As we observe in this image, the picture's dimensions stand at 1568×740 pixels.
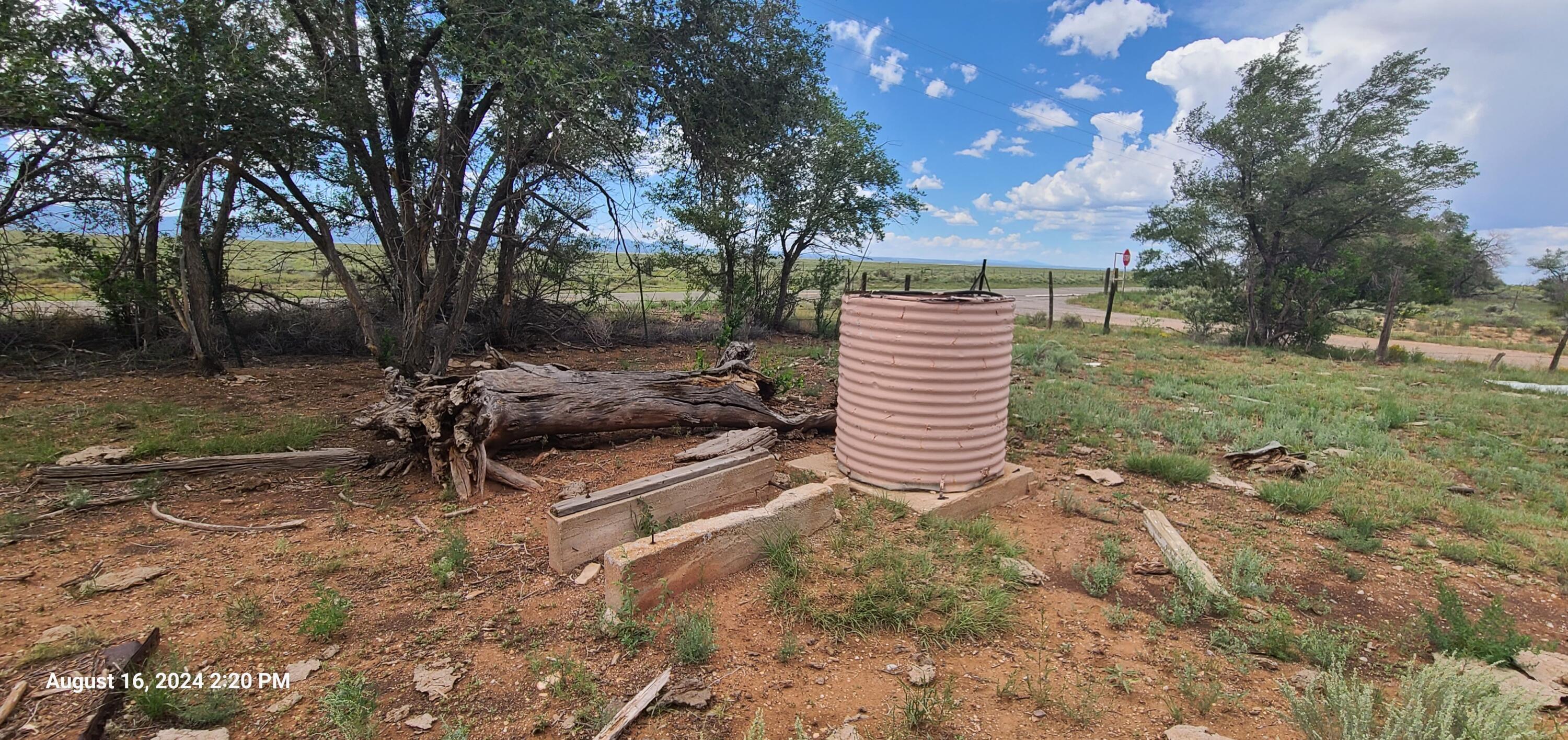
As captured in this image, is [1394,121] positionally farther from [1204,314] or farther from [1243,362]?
[1243,362]

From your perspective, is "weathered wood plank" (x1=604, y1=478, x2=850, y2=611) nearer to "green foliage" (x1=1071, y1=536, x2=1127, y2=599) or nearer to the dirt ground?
the dirt ground

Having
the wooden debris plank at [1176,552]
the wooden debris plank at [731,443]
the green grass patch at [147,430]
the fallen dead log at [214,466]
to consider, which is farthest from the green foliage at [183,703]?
the wooden debris plank at [1176,552]

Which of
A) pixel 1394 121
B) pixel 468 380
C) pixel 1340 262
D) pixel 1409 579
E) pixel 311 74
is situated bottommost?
pixel 1409 579

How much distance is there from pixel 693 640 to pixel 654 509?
1066 mm

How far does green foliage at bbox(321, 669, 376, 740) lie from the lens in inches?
76.9

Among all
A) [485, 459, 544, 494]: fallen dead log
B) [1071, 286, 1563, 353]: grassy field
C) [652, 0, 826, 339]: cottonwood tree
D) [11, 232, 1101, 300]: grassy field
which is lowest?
[485, 459, 544, 494]: fallen dead log

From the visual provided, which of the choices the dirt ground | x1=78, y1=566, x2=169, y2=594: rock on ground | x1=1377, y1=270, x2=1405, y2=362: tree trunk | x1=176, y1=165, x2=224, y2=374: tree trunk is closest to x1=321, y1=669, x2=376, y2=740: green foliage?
the dirt ground

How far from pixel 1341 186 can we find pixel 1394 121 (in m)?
1.78

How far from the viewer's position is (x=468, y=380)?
4.45 meters

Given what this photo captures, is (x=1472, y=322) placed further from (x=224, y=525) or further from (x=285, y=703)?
(x=224, y=525)

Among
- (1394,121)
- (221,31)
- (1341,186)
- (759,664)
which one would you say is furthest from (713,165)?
(1394,121)

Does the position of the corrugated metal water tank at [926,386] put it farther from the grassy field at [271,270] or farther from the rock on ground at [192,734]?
the rock on ground at [192,734]

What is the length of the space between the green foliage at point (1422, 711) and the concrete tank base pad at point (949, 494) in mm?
1799

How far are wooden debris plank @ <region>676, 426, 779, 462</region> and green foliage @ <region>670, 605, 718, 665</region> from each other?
1.85m
